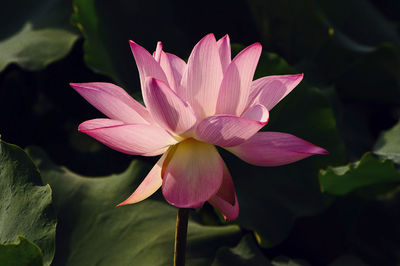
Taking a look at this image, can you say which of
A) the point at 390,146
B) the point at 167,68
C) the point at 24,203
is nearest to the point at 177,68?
the point at 167,68

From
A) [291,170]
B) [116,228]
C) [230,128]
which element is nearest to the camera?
[230,128]

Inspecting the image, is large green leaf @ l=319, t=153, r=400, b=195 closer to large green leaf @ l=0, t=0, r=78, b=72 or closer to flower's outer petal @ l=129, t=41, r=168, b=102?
flower's outer petal @ l=129, t=41, r=168, b=102

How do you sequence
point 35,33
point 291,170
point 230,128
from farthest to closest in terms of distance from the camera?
point 35,33 < point 291,170 < point 230,128

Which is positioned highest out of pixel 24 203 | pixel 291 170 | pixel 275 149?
pixel 275 149

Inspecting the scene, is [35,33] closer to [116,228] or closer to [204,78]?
[116,228]

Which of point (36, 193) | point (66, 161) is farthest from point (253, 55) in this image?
point (66, 161)

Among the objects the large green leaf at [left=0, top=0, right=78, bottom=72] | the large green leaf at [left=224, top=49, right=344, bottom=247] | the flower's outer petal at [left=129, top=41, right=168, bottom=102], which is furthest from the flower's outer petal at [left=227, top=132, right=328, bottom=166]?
the large green leaf at [left=0, top=0, right=78, bottom=72]

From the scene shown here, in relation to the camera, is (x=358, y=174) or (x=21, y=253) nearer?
(x=21, y=253)

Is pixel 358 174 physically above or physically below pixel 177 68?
below
